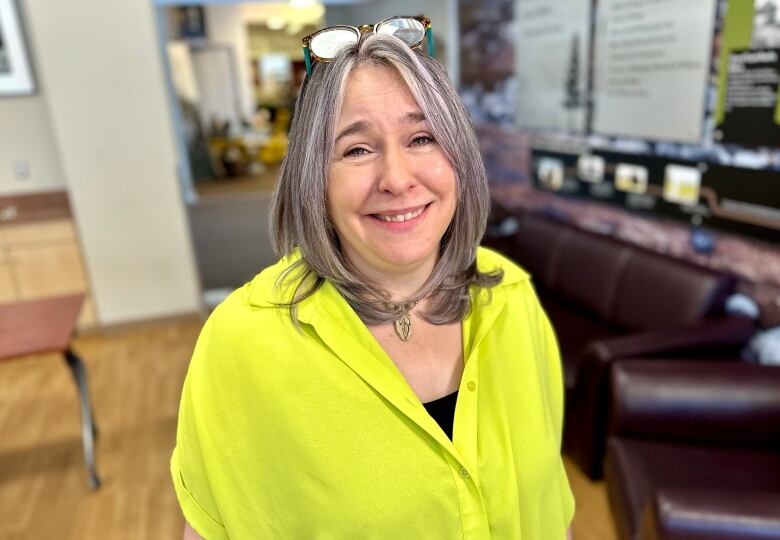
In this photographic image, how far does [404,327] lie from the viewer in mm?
1026

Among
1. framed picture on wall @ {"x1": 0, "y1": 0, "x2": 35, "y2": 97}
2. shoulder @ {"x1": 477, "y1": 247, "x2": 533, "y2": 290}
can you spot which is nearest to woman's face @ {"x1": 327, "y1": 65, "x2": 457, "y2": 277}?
shoulder @ {"x1": 477, "y1": 247, "x2": 533, "y2": 290}

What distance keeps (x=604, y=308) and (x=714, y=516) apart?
164cm

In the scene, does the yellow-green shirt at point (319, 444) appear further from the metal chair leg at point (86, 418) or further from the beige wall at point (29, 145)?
the beige wall at point (29, 145)

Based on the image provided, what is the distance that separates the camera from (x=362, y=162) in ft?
2.81

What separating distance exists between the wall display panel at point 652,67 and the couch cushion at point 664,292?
63 cm

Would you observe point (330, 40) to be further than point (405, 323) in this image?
No

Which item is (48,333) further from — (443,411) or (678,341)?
(678,341)

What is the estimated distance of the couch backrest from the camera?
8.20 feet

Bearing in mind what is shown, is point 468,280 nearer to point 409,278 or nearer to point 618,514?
point 409,278

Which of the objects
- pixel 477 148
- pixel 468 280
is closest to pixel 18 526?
pixel 468 280

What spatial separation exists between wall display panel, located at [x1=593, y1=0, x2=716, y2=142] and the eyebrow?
89.4 inches

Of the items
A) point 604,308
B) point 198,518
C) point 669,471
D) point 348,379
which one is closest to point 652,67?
point 604,308

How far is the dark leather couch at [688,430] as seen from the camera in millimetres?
1826

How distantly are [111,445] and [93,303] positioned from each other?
1.53 metres
